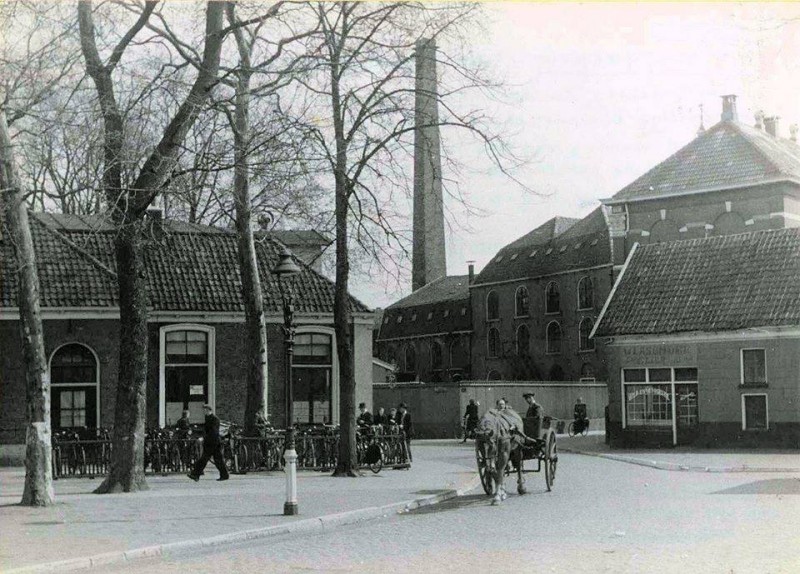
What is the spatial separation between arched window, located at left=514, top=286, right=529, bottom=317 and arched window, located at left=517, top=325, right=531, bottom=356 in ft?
2.97

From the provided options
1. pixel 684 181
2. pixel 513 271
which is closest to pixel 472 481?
pixel 684 181

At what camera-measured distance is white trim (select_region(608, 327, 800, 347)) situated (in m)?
27.9

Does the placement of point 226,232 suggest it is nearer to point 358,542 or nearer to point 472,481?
point 472,481

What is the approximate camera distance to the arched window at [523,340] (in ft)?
208

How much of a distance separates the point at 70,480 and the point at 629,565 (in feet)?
46.1

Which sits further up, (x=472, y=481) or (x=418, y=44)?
Result: (x=418, y=44)

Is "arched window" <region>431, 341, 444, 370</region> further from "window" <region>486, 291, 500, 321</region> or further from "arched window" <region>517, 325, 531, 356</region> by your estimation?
"arched window" <region>517, 325, 531, 356</region>

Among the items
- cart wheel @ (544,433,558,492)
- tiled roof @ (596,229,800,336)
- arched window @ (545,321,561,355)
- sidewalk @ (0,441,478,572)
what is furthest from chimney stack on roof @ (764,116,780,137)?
cart wheel @ (544,433,558,492)

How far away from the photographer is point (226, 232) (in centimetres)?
3066

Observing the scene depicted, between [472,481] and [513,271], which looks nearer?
[472,481]

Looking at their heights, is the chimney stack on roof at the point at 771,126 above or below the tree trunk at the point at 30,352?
above

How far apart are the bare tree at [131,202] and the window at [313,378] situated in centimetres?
1152

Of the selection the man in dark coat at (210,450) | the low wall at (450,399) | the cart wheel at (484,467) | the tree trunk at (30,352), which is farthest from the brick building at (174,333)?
the cart wheel at (484,467)

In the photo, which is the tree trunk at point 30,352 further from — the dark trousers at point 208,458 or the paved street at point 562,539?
the dark trousers at point 208,458
